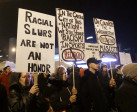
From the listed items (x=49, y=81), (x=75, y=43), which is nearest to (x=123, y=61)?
(x=75, y=43)

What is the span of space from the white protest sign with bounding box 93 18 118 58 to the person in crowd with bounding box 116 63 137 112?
2.23 meters

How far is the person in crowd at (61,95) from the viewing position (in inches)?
129

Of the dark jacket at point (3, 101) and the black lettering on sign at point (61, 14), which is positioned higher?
the black lettering on sign at point (61, 14)

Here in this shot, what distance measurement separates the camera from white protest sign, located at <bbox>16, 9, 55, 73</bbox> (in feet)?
9.89

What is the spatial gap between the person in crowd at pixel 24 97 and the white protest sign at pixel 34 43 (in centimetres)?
21

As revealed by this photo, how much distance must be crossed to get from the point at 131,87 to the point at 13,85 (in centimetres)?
207

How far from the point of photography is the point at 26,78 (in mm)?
3010

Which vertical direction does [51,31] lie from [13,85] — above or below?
above

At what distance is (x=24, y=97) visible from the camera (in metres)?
2.65

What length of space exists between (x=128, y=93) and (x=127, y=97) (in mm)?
68

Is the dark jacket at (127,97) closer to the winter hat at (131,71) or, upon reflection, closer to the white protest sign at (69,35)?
the winter hat at (131,71)

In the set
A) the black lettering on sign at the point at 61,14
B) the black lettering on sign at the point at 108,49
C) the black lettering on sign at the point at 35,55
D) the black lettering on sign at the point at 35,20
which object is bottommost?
the black lettering on sign at the point at 35,55

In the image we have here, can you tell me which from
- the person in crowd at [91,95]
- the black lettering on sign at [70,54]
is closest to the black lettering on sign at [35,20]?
the black lettering on sign at [70,54]

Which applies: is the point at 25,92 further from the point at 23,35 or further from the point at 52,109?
the point at 23,35
